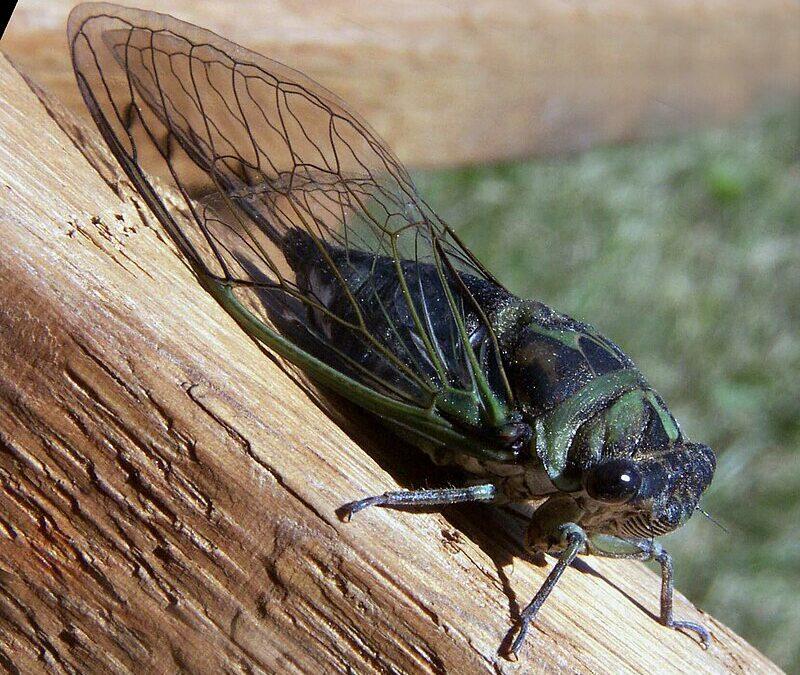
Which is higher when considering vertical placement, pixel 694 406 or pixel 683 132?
pixel 683 132

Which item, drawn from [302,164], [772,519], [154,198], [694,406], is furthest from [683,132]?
[154,198]

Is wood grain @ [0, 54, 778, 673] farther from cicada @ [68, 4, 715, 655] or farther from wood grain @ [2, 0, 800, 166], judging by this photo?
wood grain @ [2, 0, 800, 166]

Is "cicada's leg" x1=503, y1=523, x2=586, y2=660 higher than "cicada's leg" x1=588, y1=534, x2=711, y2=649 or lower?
lower

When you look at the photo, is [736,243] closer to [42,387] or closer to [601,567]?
[601,567]

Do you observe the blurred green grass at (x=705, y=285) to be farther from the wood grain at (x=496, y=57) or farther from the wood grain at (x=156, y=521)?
the wood grain at (x=156, y=521)

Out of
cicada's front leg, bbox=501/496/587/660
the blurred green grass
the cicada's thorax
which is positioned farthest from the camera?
the blurred green grass

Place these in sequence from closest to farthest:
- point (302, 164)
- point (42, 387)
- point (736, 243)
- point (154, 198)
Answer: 1. point (42, 387)
2. point (154, 198)
3. point (302, 164)
4. point (736, 243)

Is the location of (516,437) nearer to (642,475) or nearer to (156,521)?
(642,475)

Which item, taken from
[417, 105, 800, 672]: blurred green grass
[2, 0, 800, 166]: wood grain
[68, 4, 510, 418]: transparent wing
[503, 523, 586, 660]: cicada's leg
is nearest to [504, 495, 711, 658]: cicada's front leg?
[503, 523, 586, 660]: cicada's leg

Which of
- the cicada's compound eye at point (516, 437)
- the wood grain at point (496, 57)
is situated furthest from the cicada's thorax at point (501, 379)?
the wood grain at point (496, 57)
